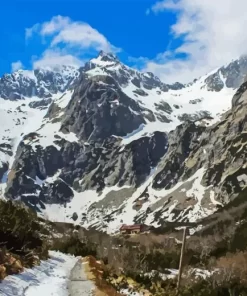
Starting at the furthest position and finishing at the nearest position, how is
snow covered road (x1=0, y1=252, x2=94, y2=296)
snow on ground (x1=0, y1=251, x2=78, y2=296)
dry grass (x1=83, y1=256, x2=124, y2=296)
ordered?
1. dry grass (x1=83, y1=256, x2=124, y2=296)
2. snow covered road (x1=0, y1=252, x2=94, y2=296)
3. snow on ground (x1=0, y1=251, x2=78, y2=296)


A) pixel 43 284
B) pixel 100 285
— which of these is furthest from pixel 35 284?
pixel 100 285

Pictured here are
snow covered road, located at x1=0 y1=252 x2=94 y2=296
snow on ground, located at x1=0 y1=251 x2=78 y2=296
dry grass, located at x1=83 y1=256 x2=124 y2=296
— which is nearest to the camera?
snow on ground, located at x1=0 y1=251 x2=78 y2=296

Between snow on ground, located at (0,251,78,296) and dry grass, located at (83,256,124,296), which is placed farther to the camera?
dry grass, located at (83,256,124,296)

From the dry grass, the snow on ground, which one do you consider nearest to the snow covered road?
the snow on ground

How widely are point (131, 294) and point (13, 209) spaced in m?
17.2

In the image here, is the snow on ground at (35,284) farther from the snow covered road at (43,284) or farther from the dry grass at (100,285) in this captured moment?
the dry grass at (100,285)

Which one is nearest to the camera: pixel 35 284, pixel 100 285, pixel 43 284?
pixel 35 284

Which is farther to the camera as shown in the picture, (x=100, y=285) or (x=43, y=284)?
(x=100, y=285)

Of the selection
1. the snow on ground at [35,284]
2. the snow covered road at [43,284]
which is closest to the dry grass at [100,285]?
the snow covered road at [43,284]

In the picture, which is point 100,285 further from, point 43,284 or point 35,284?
point 35,284

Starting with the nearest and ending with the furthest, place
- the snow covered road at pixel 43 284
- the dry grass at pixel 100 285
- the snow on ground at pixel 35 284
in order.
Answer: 1. the snow on ground at pixel 35 284
2. the snow covered road at pixel 43 284
3. the dry grass at pixel 100 285

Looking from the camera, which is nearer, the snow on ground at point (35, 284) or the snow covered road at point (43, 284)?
the snow on ground at point (35, 284)

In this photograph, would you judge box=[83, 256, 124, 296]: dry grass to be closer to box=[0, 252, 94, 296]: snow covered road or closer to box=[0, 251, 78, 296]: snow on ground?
box=[0, 252, 94, 296]: snow covered road

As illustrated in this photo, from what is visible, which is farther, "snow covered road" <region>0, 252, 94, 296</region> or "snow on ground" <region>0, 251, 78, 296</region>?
"snow covered road" <region>0, 252, 94, 296</region>
